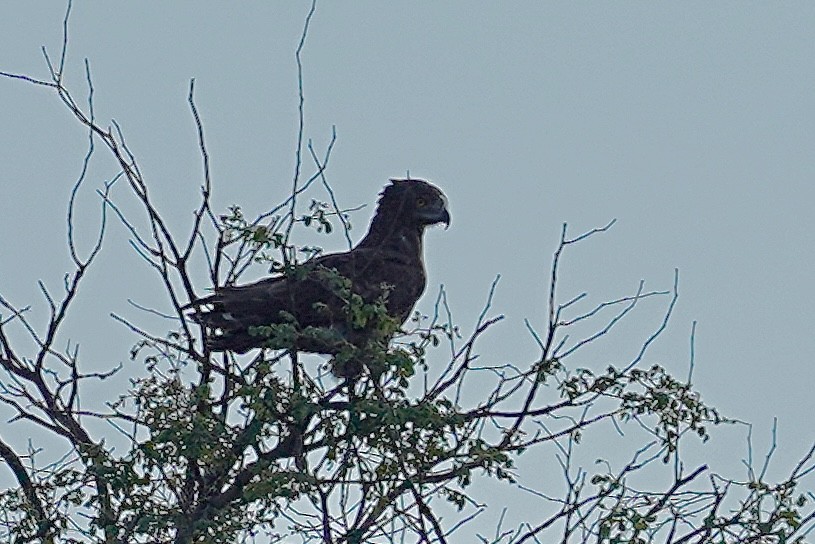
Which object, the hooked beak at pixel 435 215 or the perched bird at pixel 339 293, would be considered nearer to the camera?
the perched bird at pixel 339 293

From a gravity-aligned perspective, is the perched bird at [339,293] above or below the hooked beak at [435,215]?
below

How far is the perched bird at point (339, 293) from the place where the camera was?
564 cm

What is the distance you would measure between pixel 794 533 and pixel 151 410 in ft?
7.81

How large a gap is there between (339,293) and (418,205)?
3.45 metres

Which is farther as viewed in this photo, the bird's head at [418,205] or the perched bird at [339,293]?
the bird's head at [418,205]

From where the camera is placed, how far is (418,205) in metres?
9.04

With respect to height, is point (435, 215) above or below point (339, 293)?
above

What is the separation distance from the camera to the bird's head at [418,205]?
9016mm

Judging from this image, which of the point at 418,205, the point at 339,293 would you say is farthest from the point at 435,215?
Answer: the point at 339,293

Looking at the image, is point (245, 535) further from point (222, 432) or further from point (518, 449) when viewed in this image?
point (518, 449)

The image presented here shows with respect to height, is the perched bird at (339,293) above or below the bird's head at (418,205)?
below

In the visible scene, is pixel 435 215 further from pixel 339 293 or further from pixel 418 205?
pixel 339 293

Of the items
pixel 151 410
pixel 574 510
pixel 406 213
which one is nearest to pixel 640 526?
pixel 574 510

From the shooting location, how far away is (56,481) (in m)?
5.93
